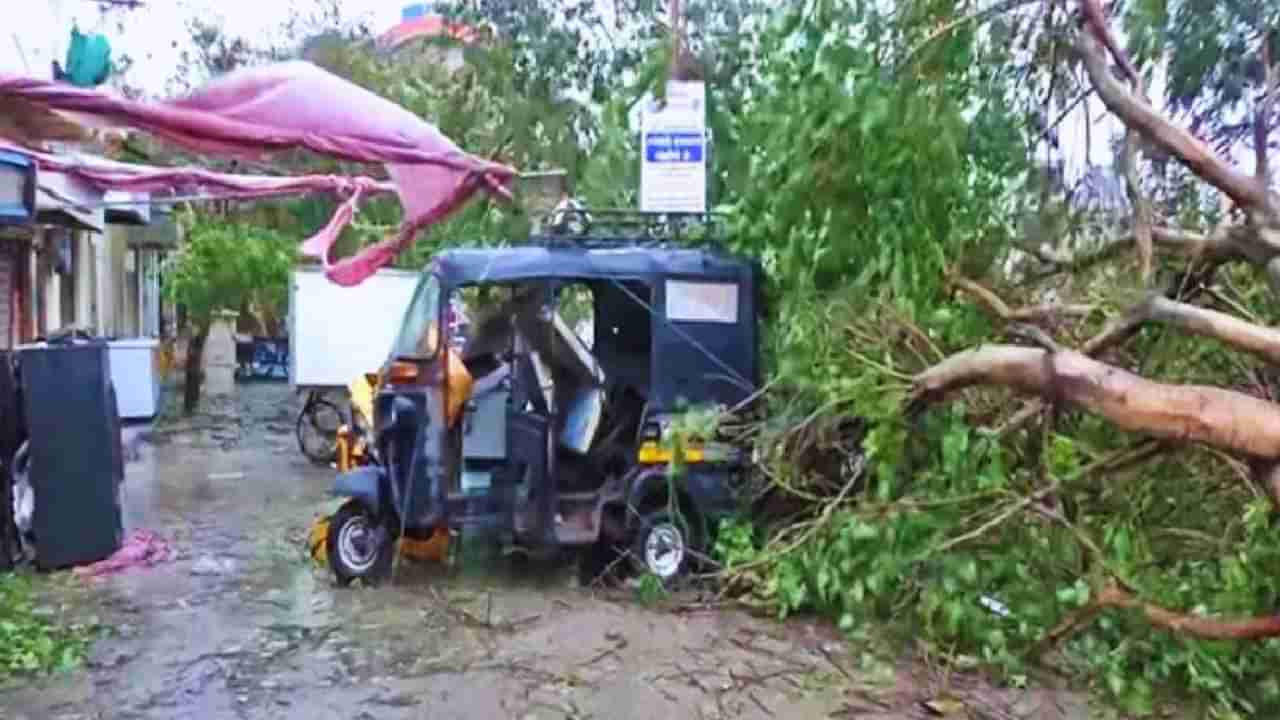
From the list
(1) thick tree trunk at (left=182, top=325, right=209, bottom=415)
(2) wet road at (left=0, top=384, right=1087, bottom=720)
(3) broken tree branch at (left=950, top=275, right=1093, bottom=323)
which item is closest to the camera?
(3) broken tree branch at (left=950, top=275, right=1093, bottom=323)

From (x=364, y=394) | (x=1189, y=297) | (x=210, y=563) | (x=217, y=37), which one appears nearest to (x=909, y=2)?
(x=1189, y=297)

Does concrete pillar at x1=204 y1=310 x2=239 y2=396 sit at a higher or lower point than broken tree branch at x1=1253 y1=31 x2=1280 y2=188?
lower

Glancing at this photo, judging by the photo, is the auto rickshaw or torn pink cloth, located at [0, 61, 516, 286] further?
the auto rickshaw

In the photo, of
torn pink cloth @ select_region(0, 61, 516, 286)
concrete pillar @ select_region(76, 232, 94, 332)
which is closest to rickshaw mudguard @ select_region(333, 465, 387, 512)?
torn pink cloth @ select_region(0, 61, 516, 286)

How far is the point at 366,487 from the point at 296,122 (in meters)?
4.25

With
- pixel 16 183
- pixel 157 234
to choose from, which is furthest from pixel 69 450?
pixel 157 234

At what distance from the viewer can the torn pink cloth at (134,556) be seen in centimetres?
1020

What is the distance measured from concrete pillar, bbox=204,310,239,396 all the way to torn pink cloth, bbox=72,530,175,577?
1511 centimetres

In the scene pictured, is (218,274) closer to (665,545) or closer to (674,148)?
(674,148)

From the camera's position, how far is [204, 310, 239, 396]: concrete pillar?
26.3m

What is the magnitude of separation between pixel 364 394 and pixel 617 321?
342 cm

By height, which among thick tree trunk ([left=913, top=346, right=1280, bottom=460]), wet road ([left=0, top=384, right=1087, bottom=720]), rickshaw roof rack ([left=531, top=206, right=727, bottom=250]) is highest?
rickshaw roof rack ([left=531, top=206, right=727, bottom=250])

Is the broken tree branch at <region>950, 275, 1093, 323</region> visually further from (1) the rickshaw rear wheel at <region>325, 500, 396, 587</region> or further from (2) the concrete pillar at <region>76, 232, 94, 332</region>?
(2) the concrete pillar at <region>76, 232, 94, 332</region>

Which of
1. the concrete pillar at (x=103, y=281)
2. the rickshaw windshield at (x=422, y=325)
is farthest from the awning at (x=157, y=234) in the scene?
the rickshaw windshield at (x=422, y=325)
